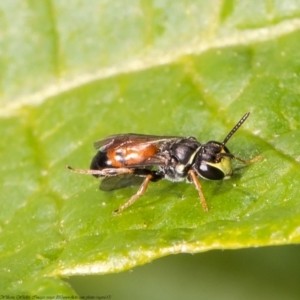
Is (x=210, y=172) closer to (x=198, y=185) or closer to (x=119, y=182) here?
(x=198, y=185)

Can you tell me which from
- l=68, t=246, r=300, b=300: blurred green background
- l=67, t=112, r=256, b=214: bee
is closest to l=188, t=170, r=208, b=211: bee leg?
l=67, t=112, r=256, b=214: bee

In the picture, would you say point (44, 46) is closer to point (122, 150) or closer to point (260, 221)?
point (122, 150)

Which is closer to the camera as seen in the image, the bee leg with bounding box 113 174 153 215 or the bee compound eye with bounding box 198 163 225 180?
the bee leg with bounding box 113 174 153 215

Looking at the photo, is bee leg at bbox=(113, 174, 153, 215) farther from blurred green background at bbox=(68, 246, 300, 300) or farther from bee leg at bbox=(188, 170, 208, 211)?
blurred green background at bbox=(68, 246, 300, 300)

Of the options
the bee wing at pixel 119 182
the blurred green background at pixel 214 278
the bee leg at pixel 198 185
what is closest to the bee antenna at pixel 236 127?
the bee leg at pixel 198 185

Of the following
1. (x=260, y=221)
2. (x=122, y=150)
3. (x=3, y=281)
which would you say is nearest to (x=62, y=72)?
(x=122, y=150)

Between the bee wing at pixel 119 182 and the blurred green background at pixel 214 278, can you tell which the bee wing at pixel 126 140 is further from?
the blurred green background at pixel 214 278

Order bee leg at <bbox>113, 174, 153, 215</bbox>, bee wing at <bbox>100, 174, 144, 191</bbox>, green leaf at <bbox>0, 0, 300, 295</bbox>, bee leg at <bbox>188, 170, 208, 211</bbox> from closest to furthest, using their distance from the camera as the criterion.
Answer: green leaf at <bbox>0, 0, 300, 295</bbox> → bee leg at <bbox>188, 170, 208, 211</bbox> → bee leg at <bbox>113, 174, 153, 215</bbox> → bee wing at <bbox>100, 174, 144, 191</bbox>
